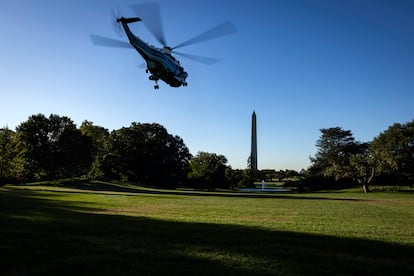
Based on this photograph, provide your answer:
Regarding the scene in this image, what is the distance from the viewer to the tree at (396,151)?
54.4 m

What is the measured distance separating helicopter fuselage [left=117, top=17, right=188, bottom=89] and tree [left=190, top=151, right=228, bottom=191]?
52.9m

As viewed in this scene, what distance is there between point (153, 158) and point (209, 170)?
43.6 ft

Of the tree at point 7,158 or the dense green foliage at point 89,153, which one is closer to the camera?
the tree at point 7,158

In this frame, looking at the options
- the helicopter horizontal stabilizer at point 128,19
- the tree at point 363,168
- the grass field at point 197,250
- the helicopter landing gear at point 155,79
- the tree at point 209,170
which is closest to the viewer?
the grass field at point 197,250

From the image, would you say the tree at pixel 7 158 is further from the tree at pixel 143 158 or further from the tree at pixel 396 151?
the tree at pixel 396 151

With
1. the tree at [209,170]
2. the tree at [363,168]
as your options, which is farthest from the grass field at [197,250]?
the tree at [209,170]

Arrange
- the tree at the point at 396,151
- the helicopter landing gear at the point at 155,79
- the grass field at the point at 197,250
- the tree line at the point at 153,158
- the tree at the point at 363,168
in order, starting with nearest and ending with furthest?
1. the grass field at the point at 197,250
2. the helicopter landing gear at the point at 155,79
3. the tree at the point at 396,151
4. the tree at the point at 363,168
5. the tree line at the point at 153,158

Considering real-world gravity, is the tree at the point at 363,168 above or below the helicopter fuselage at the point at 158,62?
below

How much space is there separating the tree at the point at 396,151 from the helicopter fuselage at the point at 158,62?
40.1 m

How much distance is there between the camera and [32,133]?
5894 centimetres

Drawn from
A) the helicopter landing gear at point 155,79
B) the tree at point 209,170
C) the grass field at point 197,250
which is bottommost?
the grass field at point 197,250

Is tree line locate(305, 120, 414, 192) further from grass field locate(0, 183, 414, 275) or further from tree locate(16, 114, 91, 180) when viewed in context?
grass field locate(0, 183, 414, 275)

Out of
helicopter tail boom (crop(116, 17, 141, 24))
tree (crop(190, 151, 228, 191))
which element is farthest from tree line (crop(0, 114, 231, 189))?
helicopter tail boom (crop(116, 17, 141, 24))

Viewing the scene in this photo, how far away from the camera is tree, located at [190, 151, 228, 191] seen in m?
78.4
